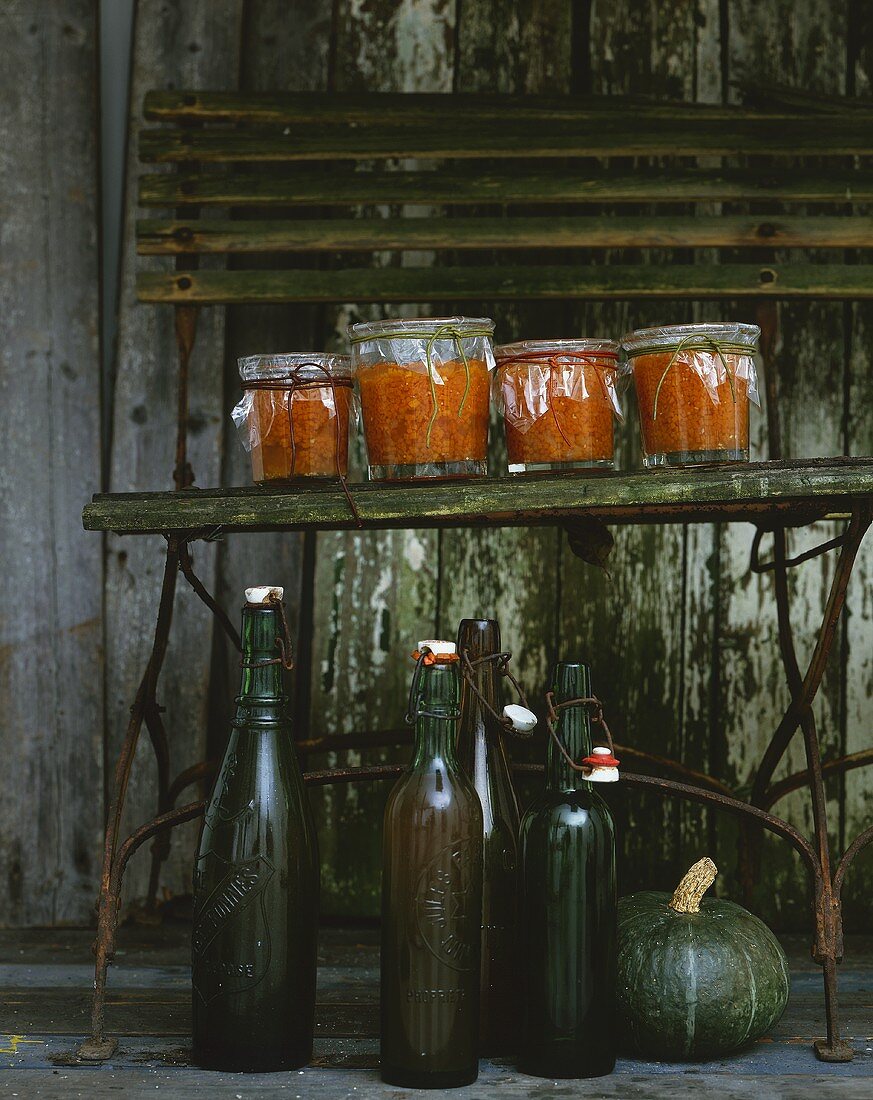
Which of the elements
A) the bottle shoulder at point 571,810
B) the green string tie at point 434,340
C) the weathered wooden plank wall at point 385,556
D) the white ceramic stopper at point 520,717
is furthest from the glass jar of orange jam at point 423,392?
the weathered wooden plank wall at point 385,556

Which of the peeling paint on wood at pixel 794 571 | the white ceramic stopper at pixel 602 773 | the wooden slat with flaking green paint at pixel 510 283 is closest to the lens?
the white ceramic stopper at pixel 602 773

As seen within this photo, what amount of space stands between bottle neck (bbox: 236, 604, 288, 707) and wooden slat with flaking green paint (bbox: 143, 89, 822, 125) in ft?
3.41

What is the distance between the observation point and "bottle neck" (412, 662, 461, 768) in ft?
4.82

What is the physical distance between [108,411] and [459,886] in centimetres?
128

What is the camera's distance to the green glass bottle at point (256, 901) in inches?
59.6

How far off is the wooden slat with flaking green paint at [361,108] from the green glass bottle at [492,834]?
3.29 ft

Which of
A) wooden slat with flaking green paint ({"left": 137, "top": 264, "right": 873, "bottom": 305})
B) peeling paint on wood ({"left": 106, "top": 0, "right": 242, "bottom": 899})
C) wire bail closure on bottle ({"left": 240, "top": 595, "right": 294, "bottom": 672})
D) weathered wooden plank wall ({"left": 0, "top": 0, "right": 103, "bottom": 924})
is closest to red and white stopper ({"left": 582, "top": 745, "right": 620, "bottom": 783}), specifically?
wire bail closure on bottle ({"left": 240, "top": 595, "right": 294, "bottom": 672})

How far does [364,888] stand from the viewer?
2.29 metres

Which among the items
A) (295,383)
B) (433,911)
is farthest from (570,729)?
(295,383)

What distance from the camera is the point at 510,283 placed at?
208 cm

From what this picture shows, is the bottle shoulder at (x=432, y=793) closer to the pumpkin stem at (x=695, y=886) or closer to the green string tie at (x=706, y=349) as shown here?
the pumpkin stem at (x=695, y=886)

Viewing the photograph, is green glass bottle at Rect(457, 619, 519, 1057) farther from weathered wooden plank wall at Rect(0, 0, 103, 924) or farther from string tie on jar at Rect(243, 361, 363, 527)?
weathered wooden plank wall at Rect(0, 0, 103, 924)

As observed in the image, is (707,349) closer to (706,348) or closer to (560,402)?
(706,348)

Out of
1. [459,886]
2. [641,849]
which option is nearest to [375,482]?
[459,886]
